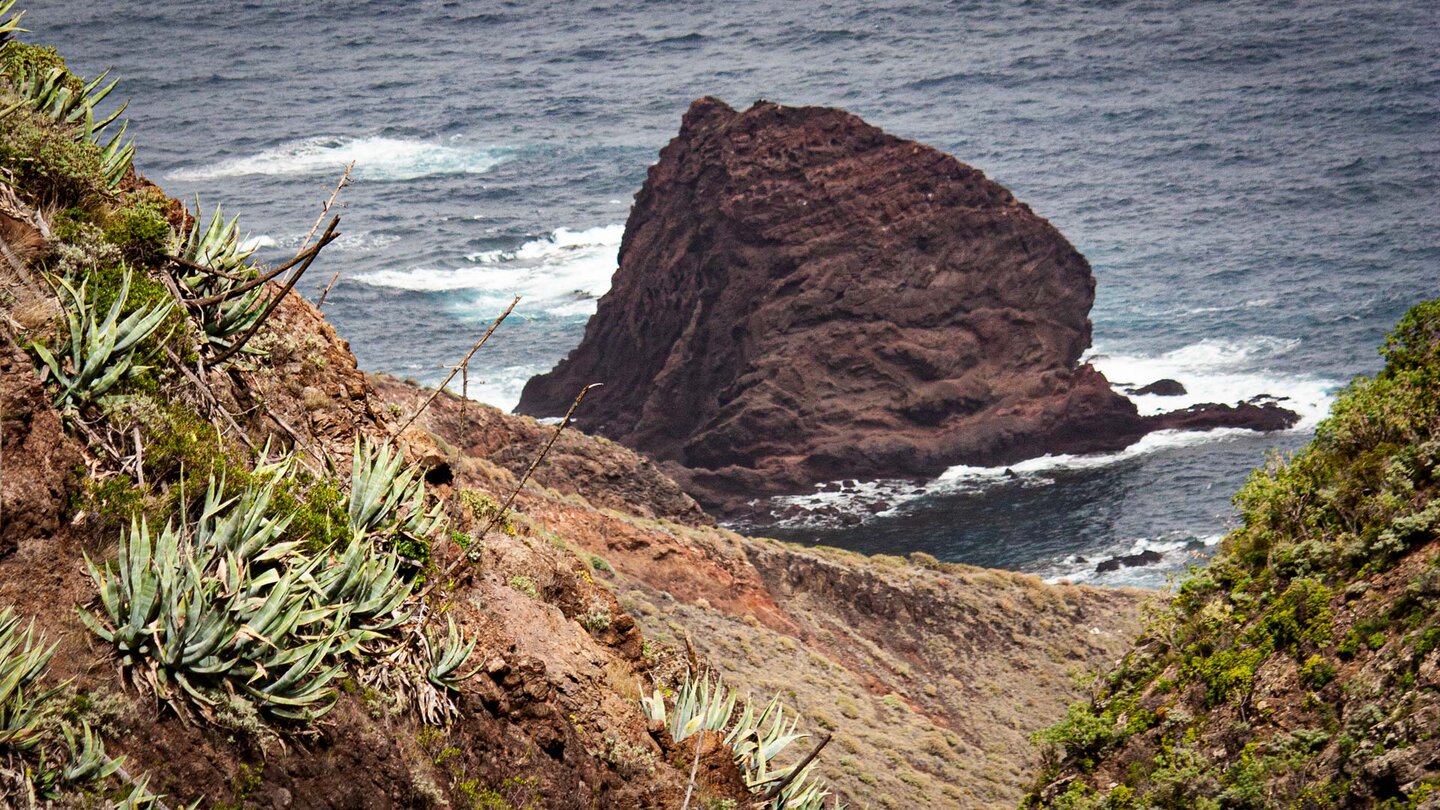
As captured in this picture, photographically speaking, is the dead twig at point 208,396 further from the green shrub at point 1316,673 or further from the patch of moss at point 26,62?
the green shrub at point 1316,673

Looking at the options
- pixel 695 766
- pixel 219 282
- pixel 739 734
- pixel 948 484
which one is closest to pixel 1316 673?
pixel 739 734

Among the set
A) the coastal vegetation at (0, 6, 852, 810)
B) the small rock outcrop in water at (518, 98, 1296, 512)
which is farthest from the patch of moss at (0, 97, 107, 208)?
the small rock outcrop in water at (518, 98, 1296, 512)

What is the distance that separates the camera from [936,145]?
10356cm

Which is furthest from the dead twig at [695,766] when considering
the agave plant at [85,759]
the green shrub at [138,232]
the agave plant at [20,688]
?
the green shrub at [138,232]

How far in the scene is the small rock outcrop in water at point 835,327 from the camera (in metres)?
66.6

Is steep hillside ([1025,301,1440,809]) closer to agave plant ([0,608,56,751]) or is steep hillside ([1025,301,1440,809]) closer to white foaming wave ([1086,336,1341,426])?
agave plant ([0,608,56,751])

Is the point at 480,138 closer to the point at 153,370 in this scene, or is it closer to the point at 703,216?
the point at 703,216

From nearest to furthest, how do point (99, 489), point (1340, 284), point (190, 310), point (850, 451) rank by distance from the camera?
point (99, 489), point (190, 310), point (850, 451), point (1340, 284)

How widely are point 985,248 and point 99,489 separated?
66.2 meters

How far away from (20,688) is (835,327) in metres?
63.9

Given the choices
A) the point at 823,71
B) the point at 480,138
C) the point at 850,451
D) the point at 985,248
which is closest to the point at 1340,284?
the point at 985,248

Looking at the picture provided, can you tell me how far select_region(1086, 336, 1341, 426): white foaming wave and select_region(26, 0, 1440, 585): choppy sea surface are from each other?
22 centimetres

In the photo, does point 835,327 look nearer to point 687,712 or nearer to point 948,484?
point 948,484

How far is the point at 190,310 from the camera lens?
9.45 meters
